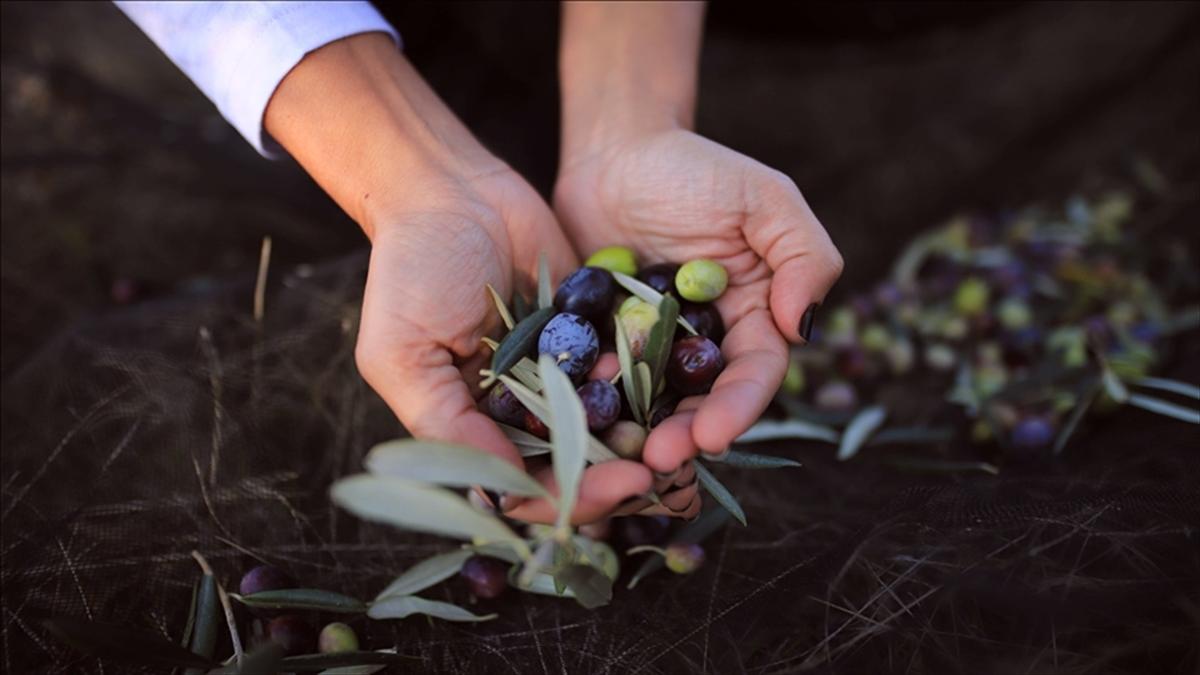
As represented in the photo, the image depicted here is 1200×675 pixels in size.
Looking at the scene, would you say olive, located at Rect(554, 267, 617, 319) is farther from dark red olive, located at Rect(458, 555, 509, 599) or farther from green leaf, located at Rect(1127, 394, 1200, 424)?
green leaf, located at Rect(1127, 394, 1200, 424)

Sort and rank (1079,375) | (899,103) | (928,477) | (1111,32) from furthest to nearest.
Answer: (899,103)
(1111,32)
(1079,375)
(928,477)

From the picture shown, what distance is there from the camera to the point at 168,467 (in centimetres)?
133

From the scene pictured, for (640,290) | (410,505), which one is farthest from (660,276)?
(410,505)

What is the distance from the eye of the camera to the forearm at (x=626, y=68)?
1581mm

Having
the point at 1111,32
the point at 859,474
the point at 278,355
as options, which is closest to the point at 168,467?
the point at 278,355

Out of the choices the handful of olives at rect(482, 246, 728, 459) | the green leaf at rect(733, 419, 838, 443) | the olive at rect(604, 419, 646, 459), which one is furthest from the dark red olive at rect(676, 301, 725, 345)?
the green leaf at rect(733, 419, 838, 443)

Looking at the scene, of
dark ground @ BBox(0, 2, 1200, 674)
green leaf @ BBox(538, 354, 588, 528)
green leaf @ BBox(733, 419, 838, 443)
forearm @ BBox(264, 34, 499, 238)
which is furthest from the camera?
green leaf @ BBox(733, 419, 838, 443)

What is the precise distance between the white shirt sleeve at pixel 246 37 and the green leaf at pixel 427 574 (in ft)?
2.62

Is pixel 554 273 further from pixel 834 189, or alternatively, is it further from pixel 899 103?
pixel 899 103

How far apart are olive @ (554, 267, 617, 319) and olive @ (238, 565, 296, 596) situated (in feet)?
1.73

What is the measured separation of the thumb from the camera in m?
1.17

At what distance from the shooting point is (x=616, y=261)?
1338 mm

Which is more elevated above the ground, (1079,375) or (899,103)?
(899,103)

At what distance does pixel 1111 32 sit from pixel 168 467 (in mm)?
2304
